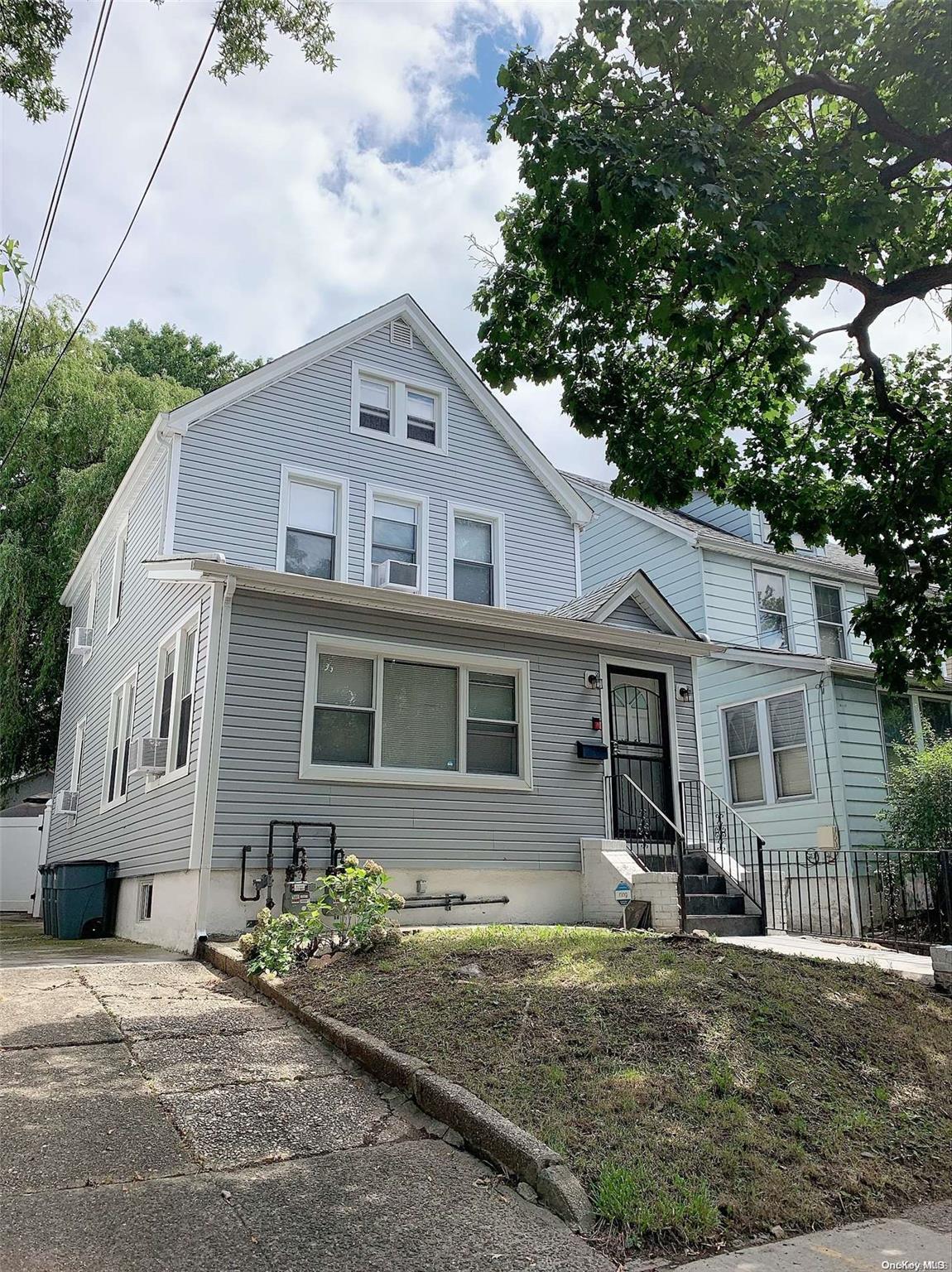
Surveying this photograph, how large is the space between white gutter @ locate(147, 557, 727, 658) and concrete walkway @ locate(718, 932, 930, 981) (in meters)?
3.74

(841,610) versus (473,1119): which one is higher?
(841,610)

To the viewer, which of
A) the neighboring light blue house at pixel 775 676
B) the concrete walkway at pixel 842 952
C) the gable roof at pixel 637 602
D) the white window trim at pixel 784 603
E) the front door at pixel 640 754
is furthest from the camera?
the white window trim at pixel 784 603

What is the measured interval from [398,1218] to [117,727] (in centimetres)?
1235

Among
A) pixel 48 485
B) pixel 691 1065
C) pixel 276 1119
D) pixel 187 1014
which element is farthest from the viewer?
pixel 48 485

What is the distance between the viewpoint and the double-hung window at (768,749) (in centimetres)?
1466

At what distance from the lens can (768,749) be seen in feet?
49.5

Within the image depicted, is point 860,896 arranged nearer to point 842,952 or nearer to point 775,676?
point 775,676

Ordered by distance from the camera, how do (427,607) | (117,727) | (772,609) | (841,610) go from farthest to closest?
(841,610)
(772,609)
(117,727)
(427,607)

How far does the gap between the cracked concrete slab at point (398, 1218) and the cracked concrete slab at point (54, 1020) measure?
2419 millimetres

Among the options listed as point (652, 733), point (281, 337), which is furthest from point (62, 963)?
point (281, 337)

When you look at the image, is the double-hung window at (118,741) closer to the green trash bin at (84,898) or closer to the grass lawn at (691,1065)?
the green trash bin at (84,898)

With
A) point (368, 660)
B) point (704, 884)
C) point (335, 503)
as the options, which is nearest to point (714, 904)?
point (704, 884)

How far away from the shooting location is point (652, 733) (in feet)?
39.8

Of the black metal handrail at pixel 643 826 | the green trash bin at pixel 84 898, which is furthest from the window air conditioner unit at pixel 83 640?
the black metal handrail at pixel 643 826
